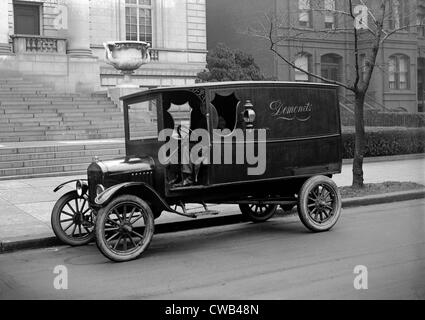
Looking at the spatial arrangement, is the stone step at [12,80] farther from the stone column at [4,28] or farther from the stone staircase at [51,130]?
the stone column at [4,28]

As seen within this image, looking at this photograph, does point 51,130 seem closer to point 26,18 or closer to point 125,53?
point 125,53

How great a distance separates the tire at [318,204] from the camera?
28.5ft

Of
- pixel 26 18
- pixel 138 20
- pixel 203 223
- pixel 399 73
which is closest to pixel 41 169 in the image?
pixel 203 223

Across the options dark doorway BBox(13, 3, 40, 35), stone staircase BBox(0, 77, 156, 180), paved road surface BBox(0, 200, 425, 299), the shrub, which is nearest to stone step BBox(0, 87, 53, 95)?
stone staircase BBox(0, 77, 156, 180)

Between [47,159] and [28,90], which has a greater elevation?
[28,90]

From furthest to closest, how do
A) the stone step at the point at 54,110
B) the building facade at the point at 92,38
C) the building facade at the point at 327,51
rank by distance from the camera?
the building facade at the point at 327,51
the building facade at the point at 92,38
the stone step at the point at 54,110

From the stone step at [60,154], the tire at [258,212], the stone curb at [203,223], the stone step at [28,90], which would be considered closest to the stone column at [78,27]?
the stone step at [28,90]

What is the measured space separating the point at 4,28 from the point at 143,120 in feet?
61.2

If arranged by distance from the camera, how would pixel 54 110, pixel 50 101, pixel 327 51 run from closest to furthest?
pixel 54 110 → pixel 50 101 → pixel 327 51

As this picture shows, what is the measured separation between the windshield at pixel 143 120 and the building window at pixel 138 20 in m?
22.4

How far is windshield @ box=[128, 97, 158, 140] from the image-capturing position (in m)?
8.20

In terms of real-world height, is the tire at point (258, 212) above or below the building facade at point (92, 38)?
below

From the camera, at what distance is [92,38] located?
28703 millimetres
